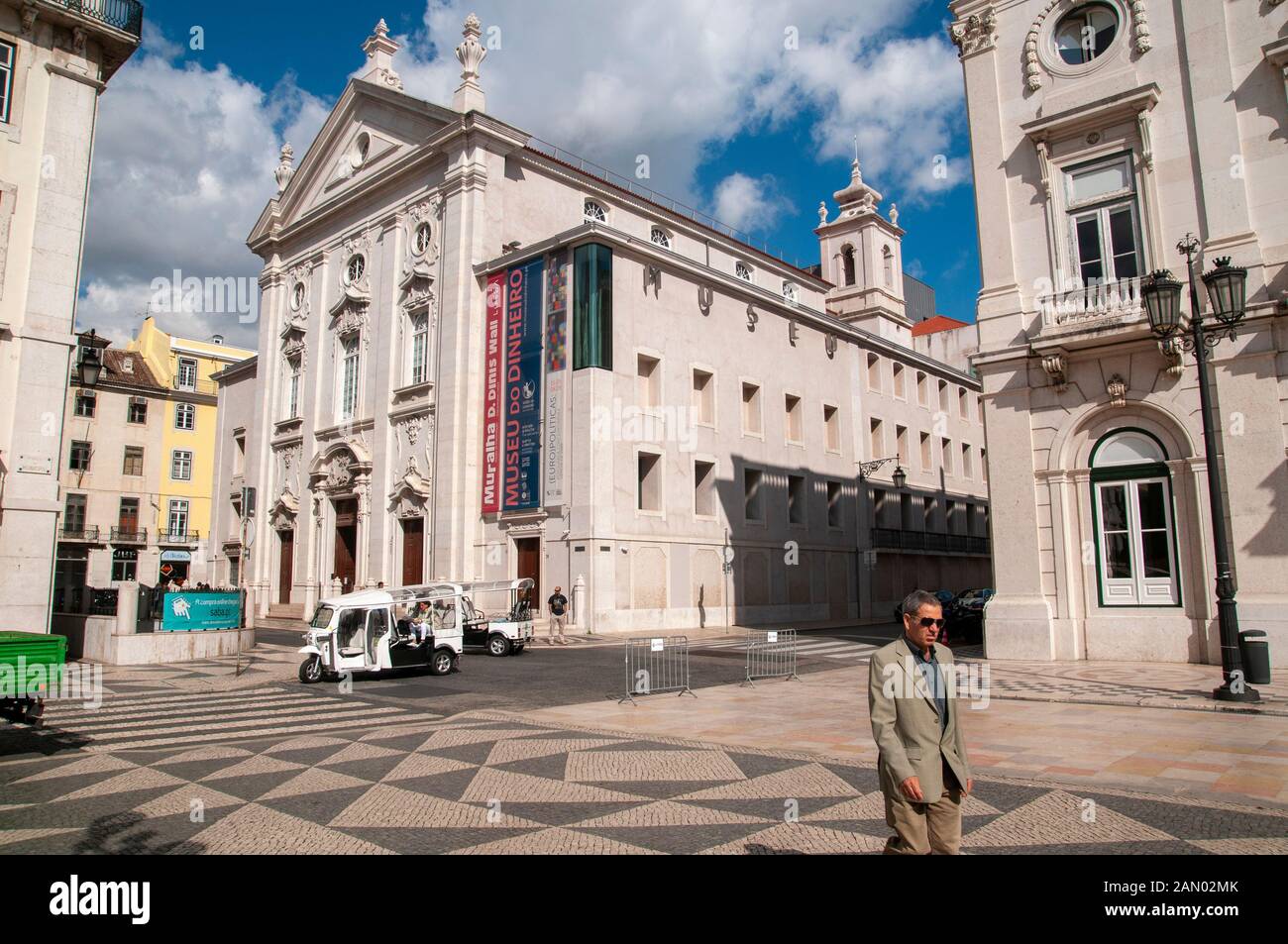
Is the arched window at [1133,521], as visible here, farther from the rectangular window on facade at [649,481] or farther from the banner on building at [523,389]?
the banner on building at [523,389]

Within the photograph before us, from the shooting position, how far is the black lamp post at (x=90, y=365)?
624 inches

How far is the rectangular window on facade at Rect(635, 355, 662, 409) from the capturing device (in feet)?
109

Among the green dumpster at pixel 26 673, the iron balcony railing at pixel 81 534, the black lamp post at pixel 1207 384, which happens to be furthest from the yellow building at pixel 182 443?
the black lamp post at pixel 1207 384

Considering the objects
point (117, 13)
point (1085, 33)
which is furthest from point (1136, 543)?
point (117, 13)

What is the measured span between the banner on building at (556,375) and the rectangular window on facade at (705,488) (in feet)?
21.0

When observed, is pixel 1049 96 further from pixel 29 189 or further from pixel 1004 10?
pixel 29 189

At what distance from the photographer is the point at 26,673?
367 inches

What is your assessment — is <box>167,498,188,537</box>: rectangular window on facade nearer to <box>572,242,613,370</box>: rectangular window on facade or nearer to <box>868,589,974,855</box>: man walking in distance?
<box>572,242,613,370</box>: rectangular window on facade

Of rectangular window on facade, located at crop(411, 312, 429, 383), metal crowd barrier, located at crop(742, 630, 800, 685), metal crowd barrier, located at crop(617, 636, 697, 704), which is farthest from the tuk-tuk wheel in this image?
rectangular window on facade, located at crop(411, 312, 429, 383)

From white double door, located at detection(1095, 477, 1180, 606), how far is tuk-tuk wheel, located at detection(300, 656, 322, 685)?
15313 mm

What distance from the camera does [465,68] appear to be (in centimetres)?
3588

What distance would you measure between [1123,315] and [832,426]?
85.8 ft
